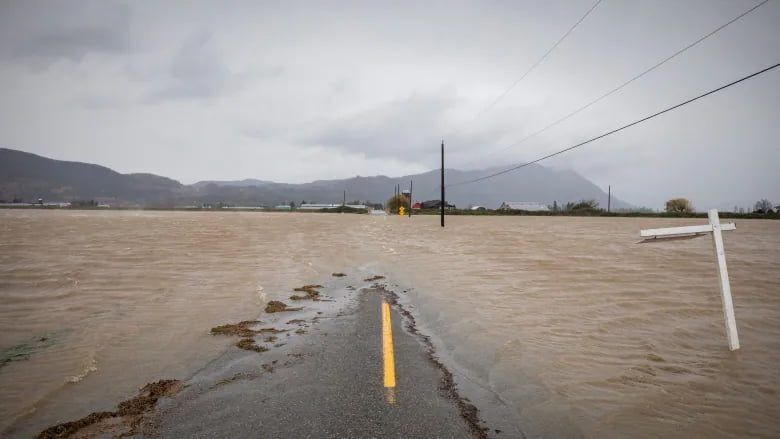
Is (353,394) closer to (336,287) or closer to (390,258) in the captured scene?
(336,287)

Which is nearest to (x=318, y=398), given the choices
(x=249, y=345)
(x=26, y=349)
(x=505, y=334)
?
(x=249, y=345)

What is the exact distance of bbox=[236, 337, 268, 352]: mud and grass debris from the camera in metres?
5.11

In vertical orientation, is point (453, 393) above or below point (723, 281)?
below

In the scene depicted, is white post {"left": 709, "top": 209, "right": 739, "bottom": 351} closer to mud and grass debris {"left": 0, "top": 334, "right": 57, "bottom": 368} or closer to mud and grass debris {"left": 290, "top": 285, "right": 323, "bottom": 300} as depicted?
mud and grass debris {"left": 290, "top": 285, "right": 323, "bottom": 300}

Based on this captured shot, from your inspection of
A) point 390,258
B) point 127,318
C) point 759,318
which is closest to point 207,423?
point 127,318

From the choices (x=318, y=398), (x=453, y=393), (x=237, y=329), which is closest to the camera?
(x=318, y=398)

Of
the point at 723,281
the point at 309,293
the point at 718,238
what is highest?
the point at 718,238

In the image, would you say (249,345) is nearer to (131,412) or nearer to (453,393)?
(131,412)

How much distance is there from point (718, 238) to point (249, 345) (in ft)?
20.3

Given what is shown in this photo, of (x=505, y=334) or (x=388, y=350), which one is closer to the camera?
(x=388, y=350)

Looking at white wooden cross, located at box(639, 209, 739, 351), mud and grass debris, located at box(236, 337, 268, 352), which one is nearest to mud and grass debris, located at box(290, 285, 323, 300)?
mud and grass debris, located at box(236, 337, 268, 352)

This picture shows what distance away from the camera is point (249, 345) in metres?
5.25

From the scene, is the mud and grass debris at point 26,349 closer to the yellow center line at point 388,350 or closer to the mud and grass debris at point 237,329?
the mud and grass debris at point 237,329

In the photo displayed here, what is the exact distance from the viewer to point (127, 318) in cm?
644
